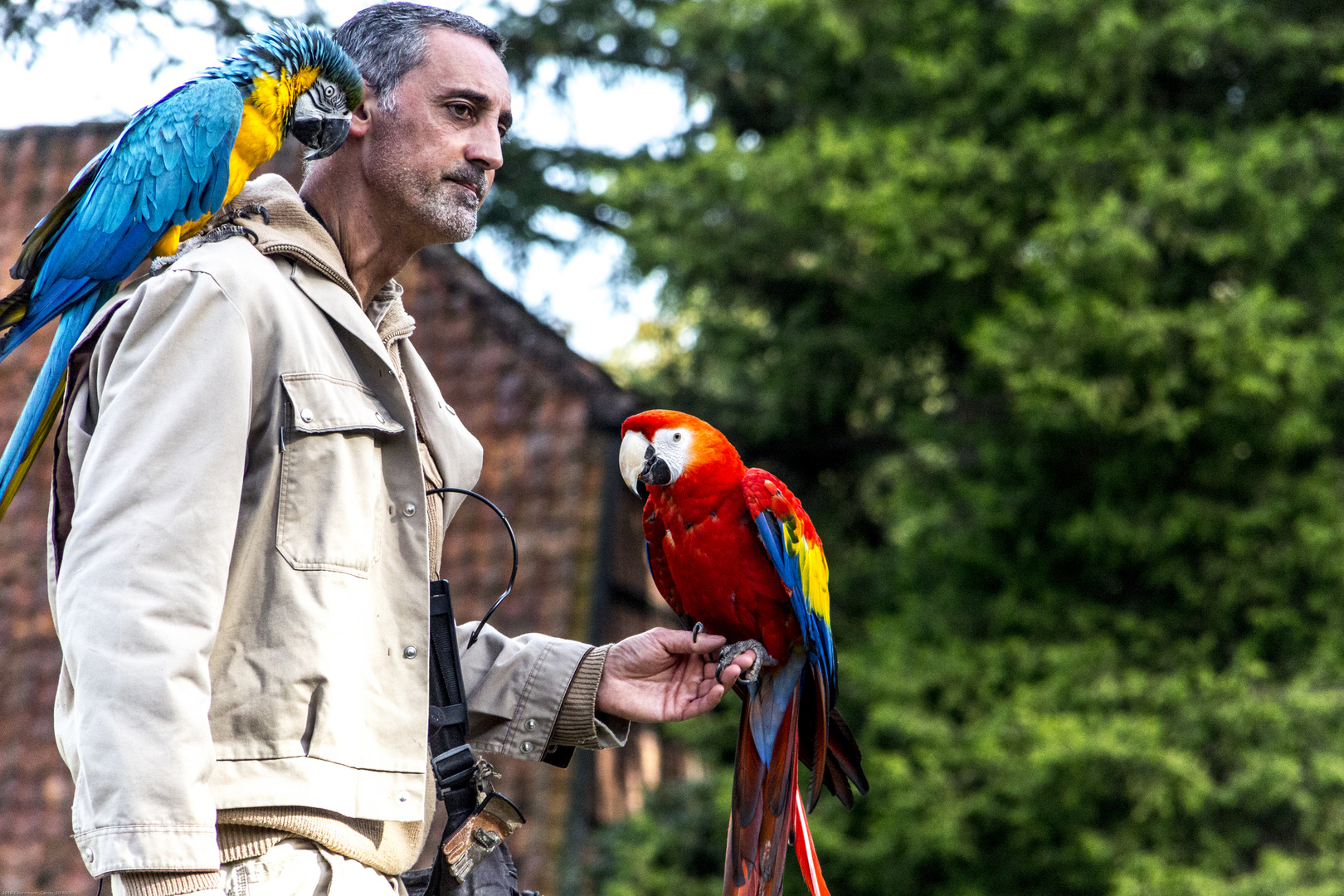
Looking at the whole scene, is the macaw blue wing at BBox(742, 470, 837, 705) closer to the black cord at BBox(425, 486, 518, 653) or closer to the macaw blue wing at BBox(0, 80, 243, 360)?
the black cord at BBox(425, 486, 518, 653)

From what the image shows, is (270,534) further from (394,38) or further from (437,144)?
(394,38)

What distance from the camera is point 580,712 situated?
1.93m

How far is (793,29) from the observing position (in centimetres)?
551

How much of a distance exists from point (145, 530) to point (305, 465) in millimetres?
219

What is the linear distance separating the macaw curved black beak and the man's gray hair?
83 millimetres

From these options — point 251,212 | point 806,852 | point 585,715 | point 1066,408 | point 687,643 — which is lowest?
point 806,852

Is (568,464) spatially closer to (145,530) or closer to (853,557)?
(853,557)

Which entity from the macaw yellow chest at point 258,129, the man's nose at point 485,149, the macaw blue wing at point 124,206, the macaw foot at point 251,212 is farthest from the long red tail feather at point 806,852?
Result: the macaw yellow chest at point 258,129

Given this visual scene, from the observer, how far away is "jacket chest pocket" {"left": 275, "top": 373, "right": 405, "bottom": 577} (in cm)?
145

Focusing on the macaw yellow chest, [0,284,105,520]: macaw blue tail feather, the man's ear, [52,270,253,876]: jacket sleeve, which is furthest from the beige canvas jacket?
the macaw yellow chest

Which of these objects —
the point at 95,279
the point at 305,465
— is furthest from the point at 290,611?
the point at 95,279

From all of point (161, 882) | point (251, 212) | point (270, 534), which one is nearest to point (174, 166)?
point (251, 212)

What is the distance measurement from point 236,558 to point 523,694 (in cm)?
63

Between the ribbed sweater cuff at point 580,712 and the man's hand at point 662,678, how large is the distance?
0.02 m
